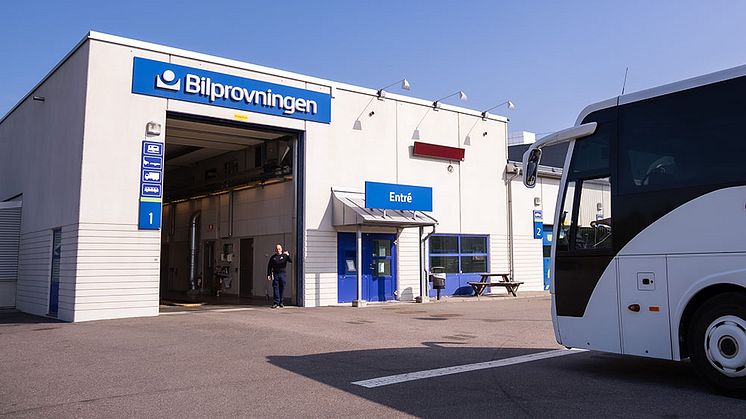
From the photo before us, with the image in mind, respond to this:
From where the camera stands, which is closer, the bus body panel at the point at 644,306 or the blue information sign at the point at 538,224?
the bus body panel at the point at 644,306

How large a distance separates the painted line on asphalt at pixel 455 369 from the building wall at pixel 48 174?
34.2 ft

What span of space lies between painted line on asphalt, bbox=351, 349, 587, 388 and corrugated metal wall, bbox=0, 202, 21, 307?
17088mm

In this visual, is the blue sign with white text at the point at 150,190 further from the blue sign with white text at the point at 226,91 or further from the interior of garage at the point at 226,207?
the blue sign with white text at the point at 226,91

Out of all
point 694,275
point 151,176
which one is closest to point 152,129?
point 151,176

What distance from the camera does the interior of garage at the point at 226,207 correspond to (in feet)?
65.6

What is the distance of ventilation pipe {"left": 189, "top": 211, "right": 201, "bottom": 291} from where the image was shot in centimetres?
2464

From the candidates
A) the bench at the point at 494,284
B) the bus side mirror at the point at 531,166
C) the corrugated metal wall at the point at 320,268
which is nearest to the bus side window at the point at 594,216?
the bus side mirror at the point at 531,166

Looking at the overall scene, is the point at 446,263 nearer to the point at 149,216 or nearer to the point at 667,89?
the point at 149,216

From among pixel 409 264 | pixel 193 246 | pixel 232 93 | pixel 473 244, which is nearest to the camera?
pixel 232 93

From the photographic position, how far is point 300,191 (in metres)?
18.5

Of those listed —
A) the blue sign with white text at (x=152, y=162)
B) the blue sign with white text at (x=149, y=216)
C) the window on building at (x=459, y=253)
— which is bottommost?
the window on building at (x=459, y=253)

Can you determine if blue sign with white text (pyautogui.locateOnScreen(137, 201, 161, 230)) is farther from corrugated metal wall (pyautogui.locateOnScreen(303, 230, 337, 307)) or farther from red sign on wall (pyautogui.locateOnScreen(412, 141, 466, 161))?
red sign on wall (pyautogui.locateOnScreen(412, 141, 466, 161))

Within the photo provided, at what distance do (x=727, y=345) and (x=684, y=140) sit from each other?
83.3 inches

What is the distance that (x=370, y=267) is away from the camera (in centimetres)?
1980
